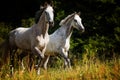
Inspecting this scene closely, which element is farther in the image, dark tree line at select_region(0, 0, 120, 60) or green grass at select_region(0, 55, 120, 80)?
dark tree line at select_region(0, 0, 120, 60)

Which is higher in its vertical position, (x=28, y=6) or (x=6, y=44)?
(x=28, y=6)

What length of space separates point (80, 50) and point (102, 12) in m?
1.91

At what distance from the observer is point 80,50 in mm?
18750

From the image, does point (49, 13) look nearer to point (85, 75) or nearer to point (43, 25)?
point (43, 25)

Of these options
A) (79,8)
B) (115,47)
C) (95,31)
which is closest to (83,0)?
(79,8)

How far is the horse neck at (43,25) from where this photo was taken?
1208cm

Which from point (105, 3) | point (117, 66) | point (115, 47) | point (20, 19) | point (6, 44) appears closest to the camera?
point (117, 66)

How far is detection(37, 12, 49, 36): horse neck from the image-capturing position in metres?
12.1

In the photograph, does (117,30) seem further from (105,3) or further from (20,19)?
(20,19)

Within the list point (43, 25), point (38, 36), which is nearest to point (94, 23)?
point (43, 25)

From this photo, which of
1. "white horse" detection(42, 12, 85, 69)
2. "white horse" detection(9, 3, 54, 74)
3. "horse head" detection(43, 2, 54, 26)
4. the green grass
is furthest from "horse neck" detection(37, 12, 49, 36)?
the green grass

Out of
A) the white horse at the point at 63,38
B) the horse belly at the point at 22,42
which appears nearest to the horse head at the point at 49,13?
the horse belly at the point at 22,42

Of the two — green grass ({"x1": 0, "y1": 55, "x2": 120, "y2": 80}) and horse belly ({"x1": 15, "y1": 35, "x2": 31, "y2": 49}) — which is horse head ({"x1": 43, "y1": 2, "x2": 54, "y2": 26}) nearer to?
horse belly ({"x1": 15, "y1": 35, "x2": 31, "y2": 49})

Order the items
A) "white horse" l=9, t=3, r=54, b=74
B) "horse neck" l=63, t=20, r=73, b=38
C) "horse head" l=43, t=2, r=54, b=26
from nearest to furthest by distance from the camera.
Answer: "horse head" l=43, t=2, r=54, b=26
"white horse" l=9, t=3, r=54, b=74
"horse neck" l=63, t=20, r=73, b=38
